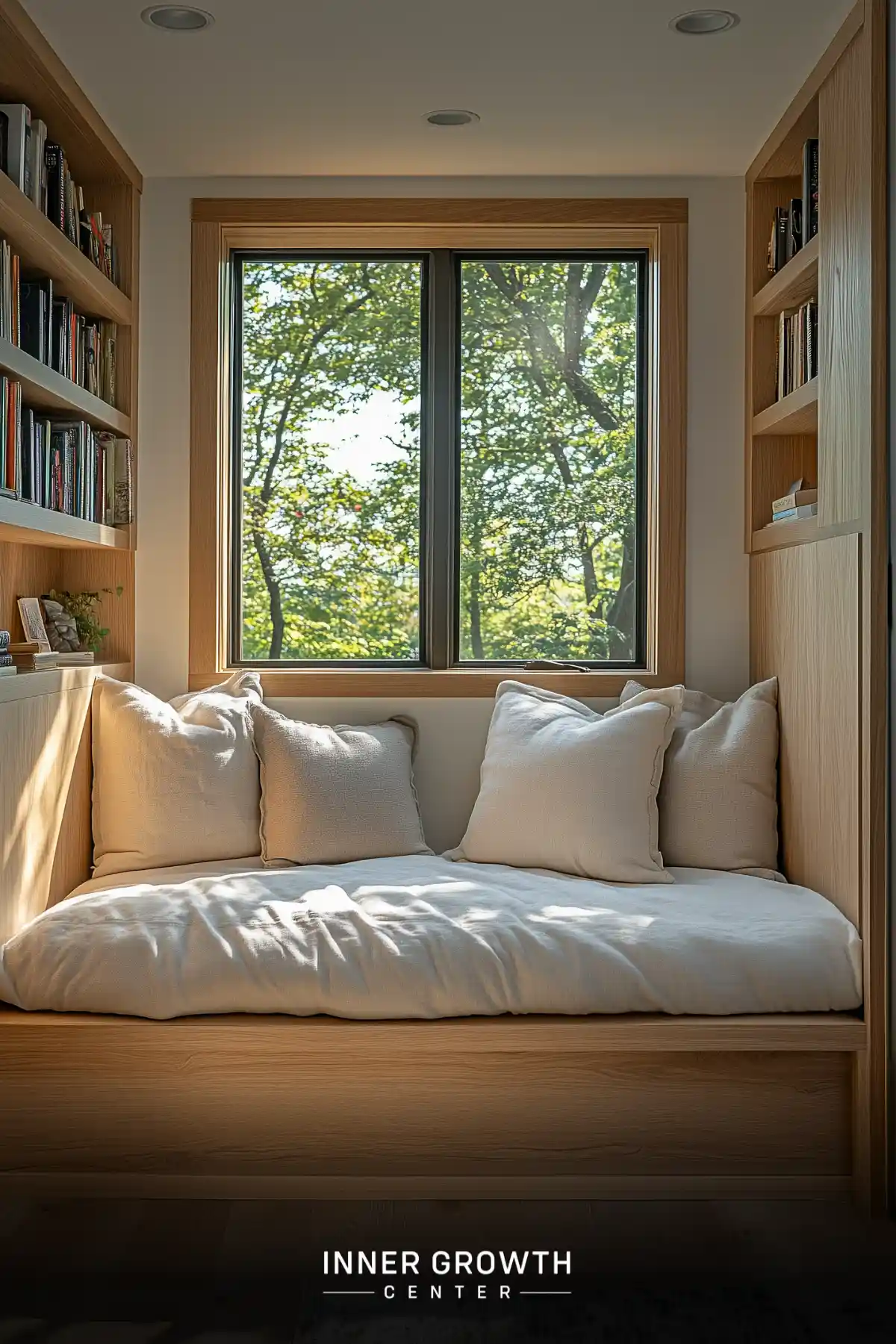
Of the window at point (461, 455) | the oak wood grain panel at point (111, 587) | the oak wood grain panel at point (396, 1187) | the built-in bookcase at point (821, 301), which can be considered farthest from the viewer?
the window at point (461, 455)

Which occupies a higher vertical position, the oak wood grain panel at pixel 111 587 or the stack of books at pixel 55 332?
the stack of books at pixel 55 332

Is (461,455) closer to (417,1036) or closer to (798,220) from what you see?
(798,220)

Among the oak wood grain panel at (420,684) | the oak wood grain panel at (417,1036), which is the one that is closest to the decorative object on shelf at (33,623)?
the oak wood grain panel at (420,684)

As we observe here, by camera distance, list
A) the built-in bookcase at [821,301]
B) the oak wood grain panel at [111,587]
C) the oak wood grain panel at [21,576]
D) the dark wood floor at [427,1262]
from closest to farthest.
Answer: the dark wood floor at [427,1262] < the built-in bookcase at [821,301] < the oak wood grain panel at [21,576] < the oak wood grain panel at [111,587]

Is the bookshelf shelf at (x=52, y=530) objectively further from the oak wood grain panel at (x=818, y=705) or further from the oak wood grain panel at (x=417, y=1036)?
the oak wood grain panel at (x=818, y=705)

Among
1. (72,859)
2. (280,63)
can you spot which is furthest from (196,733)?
(280,63)

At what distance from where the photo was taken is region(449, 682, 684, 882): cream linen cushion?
2846 mm

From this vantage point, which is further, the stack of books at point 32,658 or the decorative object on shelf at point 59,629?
the decorative object on shelf at point 59,629

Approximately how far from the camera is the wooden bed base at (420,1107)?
2305 millimetres

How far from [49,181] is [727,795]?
87.6 inches

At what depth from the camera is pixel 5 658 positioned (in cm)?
253

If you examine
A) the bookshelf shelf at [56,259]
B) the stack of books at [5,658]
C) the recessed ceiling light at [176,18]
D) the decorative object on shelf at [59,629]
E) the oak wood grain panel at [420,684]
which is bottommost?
the oak wood grain panel at [420,684]

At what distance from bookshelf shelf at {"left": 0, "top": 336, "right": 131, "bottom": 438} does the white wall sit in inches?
7.6

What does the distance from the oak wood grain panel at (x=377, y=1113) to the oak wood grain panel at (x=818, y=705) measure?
1.73ft
